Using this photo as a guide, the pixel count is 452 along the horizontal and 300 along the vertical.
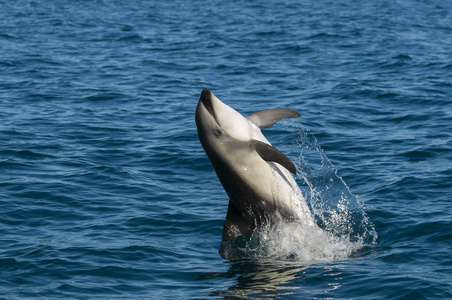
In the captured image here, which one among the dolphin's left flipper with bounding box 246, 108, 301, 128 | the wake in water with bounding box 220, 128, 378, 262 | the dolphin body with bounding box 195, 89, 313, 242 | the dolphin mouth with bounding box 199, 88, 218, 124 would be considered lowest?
the wake in water with bounding box 220, 128, 378, 262

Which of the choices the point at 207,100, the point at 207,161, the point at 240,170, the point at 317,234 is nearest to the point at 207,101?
the point at 207,100

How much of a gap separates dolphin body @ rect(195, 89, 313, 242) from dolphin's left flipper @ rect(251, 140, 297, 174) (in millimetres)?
17

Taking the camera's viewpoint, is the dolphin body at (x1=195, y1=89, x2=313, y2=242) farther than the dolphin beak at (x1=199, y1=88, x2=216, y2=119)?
Yes

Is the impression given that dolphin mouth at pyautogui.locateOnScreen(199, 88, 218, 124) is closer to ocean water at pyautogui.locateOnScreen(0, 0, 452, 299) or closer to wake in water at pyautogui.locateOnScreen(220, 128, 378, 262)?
wake in water at pyautogui.locateOnScreen(220, 128, 378, 262)

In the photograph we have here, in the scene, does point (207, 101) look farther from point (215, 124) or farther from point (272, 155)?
point (272, 155)

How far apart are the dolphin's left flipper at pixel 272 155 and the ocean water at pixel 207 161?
1.31 m

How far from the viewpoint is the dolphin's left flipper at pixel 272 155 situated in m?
11.0

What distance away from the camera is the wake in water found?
1147 cm

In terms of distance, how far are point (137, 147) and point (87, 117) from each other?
3198 millimetres

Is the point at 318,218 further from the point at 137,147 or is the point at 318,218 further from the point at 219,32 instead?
the point at 219,32

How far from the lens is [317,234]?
11945mm

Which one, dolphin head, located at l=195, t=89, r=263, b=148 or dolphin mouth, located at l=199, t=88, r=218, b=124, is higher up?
dolphin mouth, located at l=199, t=88, r=218, b=124

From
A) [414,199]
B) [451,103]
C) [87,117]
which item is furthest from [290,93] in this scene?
[414,199]

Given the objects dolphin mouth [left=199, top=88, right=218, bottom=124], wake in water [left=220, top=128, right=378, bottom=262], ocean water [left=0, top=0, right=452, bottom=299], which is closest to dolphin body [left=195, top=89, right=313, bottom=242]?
dolphin mouth [left=199, top=88, right=218, bottom=124]
